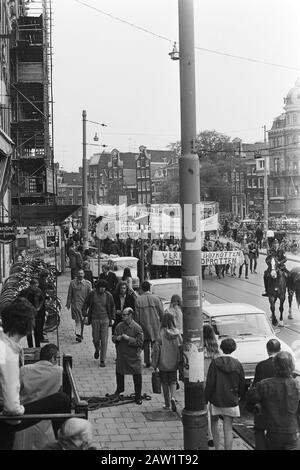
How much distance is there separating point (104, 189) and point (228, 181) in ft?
155

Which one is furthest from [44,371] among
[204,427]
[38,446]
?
[204,427]

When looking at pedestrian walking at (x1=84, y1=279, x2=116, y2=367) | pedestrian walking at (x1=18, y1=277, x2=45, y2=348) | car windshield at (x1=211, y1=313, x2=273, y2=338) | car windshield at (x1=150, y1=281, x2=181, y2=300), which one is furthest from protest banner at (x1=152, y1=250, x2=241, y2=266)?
car windshield at (x1=211, y1=313, x2=273, y2=338)

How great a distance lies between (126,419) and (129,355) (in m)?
1.17

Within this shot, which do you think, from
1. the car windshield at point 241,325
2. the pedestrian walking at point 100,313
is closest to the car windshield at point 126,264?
the pedestrian walking at point 100,313

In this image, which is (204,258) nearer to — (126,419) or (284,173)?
(126,419)

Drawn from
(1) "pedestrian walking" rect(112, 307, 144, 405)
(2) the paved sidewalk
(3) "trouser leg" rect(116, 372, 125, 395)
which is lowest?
(2) the paved sidewalk

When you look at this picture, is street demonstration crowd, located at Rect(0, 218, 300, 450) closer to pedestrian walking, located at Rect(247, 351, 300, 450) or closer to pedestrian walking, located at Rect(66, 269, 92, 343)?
pedestrian walking, located at Rect(247, 351, 300, 450)

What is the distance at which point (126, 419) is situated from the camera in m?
9.39

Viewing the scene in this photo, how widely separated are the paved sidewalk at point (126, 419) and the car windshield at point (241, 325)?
1.23m

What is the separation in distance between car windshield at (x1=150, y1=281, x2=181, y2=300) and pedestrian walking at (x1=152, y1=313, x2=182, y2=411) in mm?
6471

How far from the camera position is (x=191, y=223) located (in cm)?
756

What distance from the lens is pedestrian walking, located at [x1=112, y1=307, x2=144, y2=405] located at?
403 inches

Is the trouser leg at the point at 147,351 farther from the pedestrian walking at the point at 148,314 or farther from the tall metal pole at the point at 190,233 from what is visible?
the tall metal pole at the point at 190,233

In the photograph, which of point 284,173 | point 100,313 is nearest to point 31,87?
point 100,313
